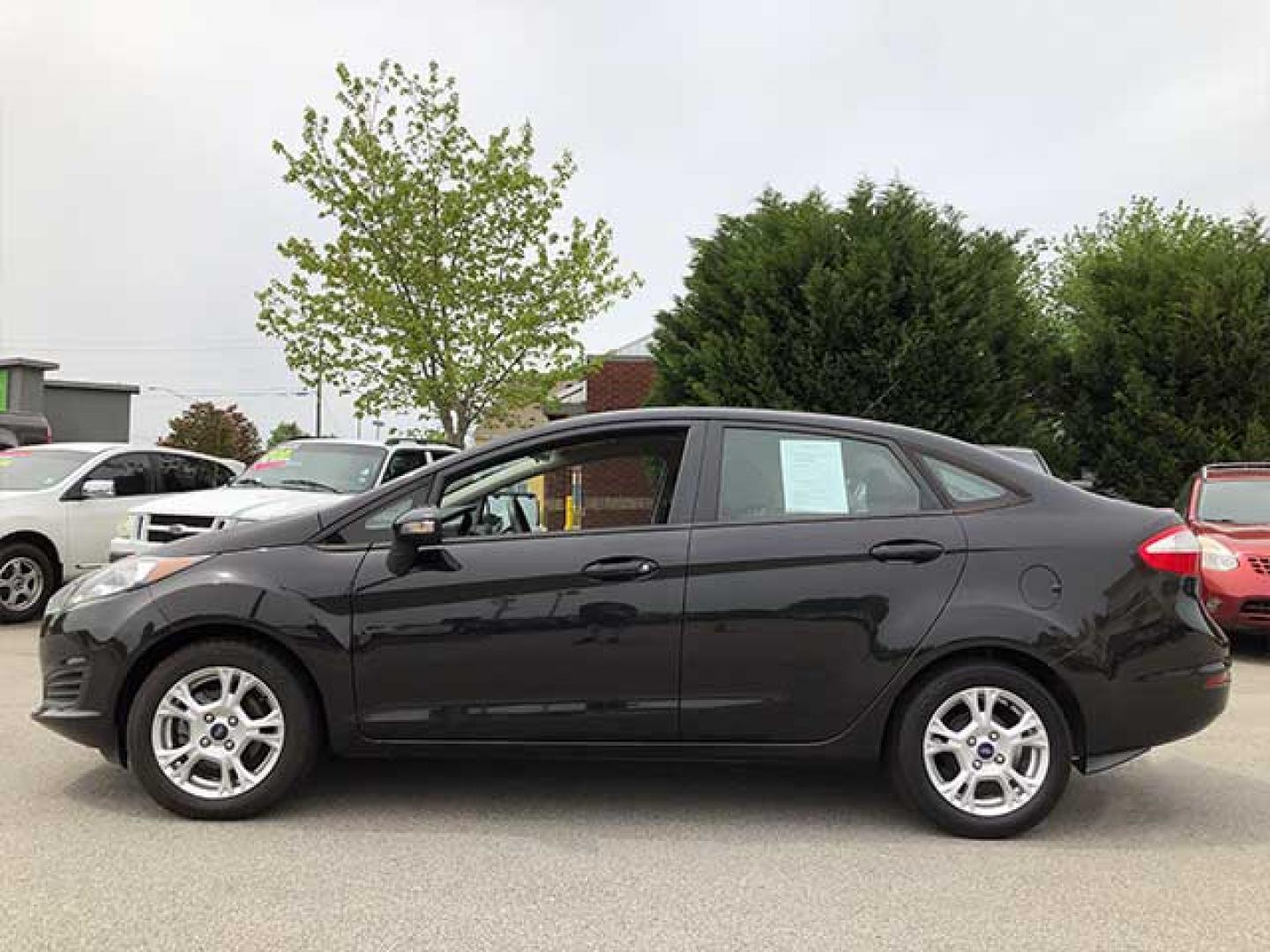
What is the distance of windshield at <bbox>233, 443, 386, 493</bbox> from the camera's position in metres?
9.20

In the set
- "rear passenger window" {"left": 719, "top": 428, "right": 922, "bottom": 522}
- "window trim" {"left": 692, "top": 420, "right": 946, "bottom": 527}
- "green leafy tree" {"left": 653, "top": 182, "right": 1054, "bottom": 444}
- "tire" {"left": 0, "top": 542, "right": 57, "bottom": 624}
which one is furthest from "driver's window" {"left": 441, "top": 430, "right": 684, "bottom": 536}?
"green leafy tree" {"left": 653, "top": 182, "right": 1054, "bottom": 444}

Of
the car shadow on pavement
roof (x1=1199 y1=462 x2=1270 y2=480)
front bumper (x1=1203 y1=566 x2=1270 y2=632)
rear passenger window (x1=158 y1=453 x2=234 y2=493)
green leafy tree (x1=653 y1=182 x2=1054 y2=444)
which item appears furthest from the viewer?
green leafy tree (x1=653 y1=182 x2=1054 y2=444)

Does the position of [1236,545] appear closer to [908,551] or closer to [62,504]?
[908,551]

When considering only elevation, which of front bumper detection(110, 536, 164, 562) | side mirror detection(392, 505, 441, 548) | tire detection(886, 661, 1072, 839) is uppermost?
side mirror detection(392, 505, 441, 548)

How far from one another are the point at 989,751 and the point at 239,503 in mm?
6374

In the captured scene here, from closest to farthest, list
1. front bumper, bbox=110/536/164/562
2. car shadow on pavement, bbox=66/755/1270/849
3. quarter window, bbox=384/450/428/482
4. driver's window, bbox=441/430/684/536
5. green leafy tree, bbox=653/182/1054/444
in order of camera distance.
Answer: car shadow on pavement, bbox=66/755/1270/849, driver's window, bbox=441/430/684/536, front bumper, bbox=110/536/164/562, quarter window, bbox=384/450/428/482, green leafy tree, bbox=653/182/1054/444

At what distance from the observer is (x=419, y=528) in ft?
13.0

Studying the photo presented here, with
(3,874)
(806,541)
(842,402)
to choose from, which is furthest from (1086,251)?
(3,874)

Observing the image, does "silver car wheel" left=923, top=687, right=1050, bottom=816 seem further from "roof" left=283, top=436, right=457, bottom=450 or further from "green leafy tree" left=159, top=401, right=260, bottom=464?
"green leafy tree" left=159, top=401, right=260, bottom=464

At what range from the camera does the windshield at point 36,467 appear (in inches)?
381

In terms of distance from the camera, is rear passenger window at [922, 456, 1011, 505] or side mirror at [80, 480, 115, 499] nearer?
rear passenger window at [922, 456, 1011, 505]

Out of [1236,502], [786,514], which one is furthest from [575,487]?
[1236,502]

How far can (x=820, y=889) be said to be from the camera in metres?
3.48

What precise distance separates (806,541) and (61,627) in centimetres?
300
